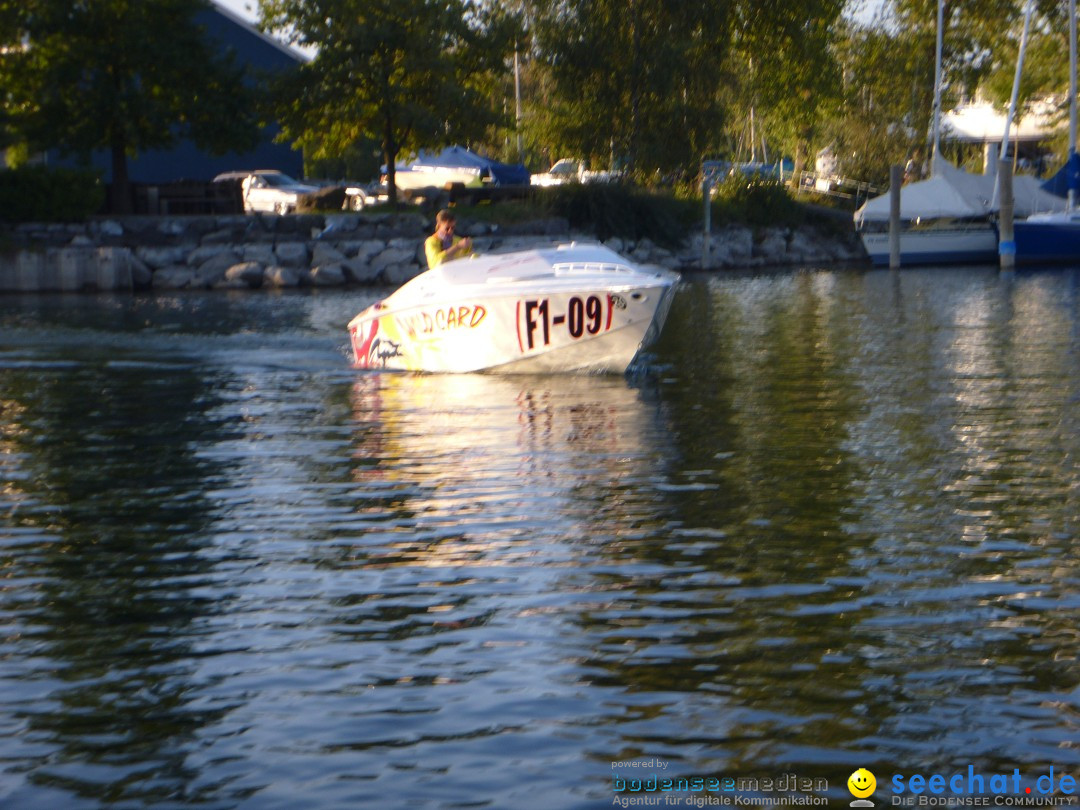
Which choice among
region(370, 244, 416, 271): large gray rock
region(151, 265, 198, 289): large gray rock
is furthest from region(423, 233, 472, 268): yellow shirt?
region(370, 244, 416, 271): large gray rock

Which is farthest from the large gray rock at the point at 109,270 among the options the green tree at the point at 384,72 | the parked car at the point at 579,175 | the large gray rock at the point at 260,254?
the parked car at the point at 579,175

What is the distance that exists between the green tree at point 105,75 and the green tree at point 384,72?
10.3 ft

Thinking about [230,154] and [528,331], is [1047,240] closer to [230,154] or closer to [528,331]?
[230,154]

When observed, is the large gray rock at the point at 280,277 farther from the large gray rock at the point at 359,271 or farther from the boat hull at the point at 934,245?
the boat hull at the point at 934,245

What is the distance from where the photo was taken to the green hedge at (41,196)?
132ft

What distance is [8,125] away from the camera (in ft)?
130

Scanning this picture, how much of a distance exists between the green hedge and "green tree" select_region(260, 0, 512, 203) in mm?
7020

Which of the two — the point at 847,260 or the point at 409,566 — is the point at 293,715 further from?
the point at 847,260

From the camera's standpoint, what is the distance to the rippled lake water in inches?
229

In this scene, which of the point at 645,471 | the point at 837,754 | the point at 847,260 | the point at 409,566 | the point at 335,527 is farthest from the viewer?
the point at 847,260

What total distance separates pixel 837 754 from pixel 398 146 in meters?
41.6

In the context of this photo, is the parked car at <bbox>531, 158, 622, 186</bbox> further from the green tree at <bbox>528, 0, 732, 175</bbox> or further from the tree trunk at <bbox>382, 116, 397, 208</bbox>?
the tree trunk at <bbox>382, 116, 397, 208</bbox>

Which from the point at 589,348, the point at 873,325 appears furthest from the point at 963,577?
the point at 873,325

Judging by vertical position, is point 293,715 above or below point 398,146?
below
